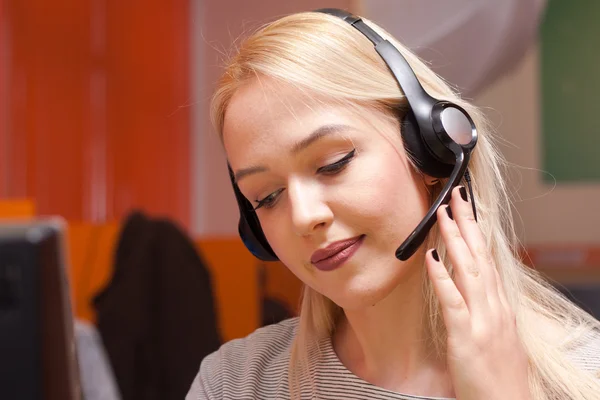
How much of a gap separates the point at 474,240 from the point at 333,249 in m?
0.16

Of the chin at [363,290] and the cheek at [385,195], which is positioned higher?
the cheek at [385,195]

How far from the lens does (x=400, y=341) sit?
96 centimetres

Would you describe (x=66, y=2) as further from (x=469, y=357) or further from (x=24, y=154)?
(x=469, y=357)

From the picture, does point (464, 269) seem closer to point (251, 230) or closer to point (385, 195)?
point (385, 195)

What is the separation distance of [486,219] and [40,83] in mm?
2545

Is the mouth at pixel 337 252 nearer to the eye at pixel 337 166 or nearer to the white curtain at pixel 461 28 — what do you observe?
the eye at pixel 337 166

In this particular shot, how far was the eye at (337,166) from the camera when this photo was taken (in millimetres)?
857

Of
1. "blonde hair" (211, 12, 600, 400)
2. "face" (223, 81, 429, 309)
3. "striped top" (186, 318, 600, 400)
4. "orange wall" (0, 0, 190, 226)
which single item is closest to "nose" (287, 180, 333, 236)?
"face" (223, 81, 429, 309)

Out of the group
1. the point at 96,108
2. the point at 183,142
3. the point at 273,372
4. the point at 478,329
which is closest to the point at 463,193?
the point at 478,329

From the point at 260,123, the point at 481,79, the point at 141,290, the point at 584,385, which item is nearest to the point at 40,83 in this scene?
the point at 141,290

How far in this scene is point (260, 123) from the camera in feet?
2.89

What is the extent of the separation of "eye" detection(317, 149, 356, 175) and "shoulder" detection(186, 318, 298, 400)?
31cm

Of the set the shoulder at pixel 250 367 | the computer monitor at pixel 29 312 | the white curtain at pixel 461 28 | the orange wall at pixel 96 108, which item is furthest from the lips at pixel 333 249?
the orange wall at pixel 96 108

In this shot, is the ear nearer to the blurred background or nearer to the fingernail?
the fingernail
